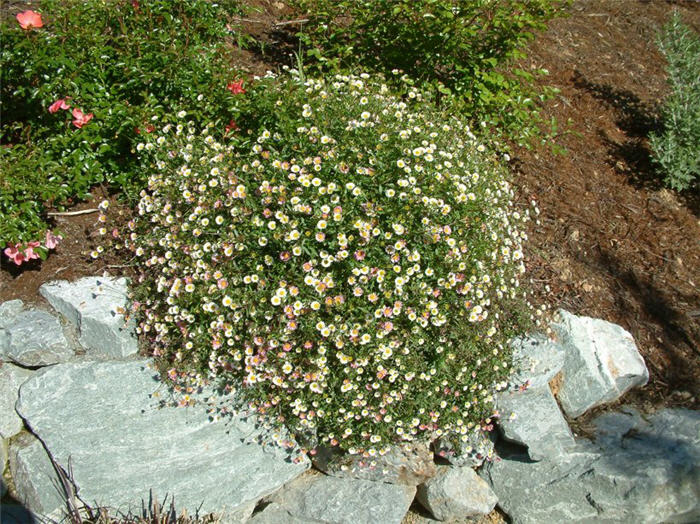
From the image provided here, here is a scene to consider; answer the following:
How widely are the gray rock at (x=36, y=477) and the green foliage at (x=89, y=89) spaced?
1103 millimetres

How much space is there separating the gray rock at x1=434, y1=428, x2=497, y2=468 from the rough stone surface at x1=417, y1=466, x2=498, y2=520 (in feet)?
0.17

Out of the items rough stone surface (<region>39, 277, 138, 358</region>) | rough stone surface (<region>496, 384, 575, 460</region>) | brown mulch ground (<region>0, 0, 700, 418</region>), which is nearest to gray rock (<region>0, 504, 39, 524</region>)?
rough stone surface (<region>39, 277, 138, 358</region>)

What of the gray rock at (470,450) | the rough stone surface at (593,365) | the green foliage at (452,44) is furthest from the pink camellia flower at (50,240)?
the rough stone surface at (593,365)

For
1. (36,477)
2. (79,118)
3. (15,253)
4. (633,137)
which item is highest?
(633,137)

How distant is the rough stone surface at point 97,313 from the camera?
343 cm

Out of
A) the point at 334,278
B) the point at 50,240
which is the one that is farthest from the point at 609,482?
the point at 50,240

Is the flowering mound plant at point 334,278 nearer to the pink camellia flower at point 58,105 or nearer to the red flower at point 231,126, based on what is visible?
the red flower at point 231,126

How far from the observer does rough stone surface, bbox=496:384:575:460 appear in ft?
11.7

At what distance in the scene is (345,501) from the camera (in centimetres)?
353

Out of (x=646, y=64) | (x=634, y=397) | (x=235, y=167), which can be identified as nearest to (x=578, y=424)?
(x=634, y=397)

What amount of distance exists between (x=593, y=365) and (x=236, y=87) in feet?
9.11

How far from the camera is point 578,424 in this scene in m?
3.84

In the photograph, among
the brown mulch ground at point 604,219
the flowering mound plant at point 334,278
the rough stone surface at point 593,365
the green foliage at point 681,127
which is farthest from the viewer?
the green foliage at point 681,127

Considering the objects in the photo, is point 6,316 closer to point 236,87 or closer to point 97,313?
point 97,313
